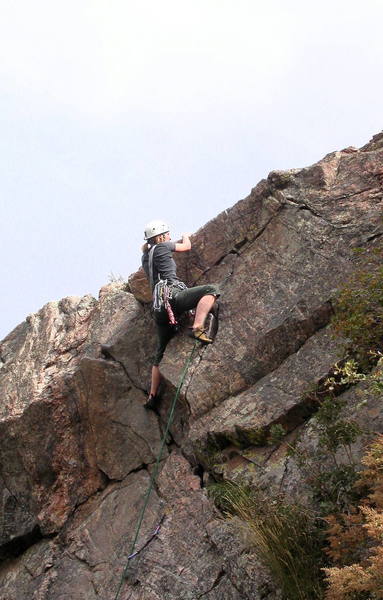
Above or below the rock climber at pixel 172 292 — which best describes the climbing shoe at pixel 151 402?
below

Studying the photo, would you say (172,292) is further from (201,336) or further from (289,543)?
(289,543)

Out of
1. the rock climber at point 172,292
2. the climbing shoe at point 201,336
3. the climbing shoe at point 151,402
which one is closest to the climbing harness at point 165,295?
the rock climber at point 172,292

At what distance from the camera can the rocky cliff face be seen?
30.0ft

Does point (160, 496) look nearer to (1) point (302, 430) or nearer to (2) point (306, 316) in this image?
(1) point (302, 430)

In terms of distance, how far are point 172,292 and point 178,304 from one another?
223 millimetres

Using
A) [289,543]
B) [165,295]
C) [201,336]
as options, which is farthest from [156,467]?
[289,543]

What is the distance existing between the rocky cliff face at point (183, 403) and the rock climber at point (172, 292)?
243mm

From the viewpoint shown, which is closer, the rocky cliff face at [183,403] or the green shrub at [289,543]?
the green shrub at [289,543]

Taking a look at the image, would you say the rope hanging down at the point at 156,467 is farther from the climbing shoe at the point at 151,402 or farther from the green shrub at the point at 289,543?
the green shrub at the point at 289,543

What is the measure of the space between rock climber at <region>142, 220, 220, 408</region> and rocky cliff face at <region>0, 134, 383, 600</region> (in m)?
0.24

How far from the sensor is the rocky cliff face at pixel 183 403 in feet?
30.0

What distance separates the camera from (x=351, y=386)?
887cm

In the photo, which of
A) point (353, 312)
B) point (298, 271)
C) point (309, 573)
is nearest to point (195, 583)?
point (309, 573)

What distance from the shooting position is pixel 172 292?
1088 cm
